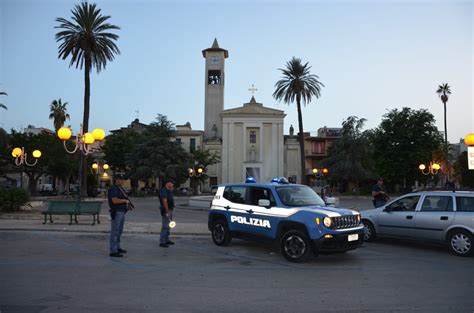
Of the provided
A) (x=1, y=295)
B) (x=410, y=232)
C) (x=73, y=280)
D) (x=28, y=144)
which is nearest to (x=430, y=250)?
(x=410, y=232)

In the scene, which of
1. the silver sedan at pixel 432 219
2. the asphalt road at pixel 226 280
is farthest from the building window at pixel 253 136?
the asphalt road at pixel 226 280

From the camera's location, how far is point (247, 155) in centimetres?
6506

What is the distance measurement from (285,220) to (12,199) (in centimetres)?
1498

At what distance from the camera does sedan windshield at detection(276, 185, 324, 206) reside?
9.36 m

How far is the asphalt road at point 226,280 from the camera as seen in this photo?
569 cm

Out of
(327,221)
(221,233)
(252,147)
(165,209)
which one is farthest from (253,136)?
(327,221)

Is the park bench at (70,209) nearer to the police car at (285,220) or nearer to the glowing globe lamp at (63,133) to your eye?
the glowing globe lamp at (63,133)

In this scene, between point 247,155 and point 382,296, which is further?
point 247,155

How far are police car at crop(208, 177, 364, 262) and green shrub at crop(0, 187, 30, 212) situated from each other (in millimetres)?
12048

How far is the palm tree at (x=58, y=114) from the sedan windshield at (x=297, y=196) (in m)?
55.2

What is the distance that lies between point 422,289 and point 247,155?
58.5m

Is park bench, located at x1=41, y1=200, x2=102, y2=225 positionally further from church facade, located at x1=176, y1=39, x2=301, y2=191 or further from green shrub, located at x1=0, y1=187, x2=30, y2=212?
church facade, located at x1=176, y1=39, x2=301, y2=191

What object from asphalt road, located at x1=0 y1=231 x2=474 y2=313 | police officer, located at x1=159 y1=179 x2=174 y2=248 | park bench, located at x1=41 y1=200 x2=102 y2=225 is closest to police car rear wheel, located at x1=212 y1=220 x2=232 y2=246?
asphalt road, located at x1=0 y1=231 x2=474 y2=313

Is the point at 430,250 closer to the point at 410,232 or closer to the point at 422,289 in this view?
the point at 410,232
